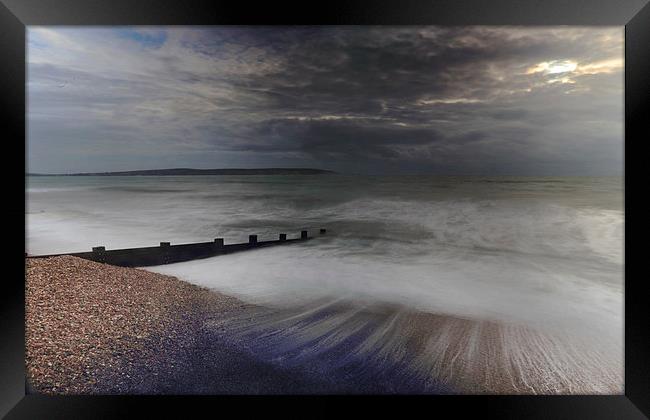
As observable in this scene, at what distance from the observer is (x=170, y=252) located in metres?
3.38

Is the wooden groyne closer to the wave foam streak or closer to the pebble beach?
the pebble beach

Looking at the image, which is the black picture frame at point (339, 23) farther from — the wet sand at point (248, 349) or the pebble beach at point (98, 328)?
the wet sand at point (248, 349)

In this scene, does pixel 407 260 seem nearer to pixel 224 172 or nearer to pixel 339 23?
pixel 224 172

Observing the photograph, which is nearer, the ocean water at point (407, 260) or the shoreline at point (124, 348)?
the shoreline at point (124, 348)

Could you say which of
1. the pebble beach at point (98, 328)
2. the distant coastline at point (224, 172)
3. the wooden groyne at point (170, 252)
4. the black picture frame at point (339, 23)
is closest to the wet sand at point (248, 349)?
the pebble beach at point (98, 328)

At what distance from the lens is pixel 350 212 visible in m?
4.02

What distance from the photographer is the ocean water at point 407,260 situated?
2461mm

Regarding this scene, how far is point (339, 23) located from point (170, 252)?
8.74 feet

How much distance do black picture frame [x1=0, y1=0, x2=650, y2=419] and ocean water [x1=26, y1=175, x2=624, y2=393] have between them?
49cm

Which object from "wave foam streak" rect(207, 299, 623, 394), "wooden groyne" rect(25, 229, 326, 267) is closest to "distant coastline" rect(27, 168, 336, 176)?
"wooden groyne" rect(25, 229, 326, 267)

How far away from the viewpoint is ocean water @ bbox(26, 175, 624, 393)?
2461 mm

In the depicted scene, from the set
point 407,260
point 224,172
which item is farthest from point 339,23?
point 407,260

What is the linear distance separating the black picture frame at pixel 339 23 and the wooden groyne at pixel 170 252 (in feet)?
4.62

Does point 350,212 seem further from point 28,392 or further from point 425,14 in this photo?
point 28,392
